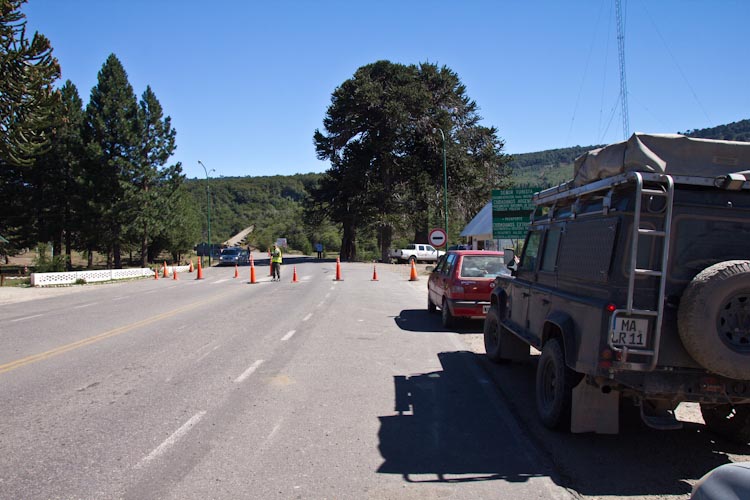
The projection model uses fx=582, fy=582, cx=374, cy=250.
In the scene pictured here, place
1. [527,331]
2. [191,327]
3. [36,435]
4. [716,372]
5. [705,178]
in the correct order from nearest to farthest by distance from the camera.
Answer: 1. [716,372]
2. [705,178]
3. [36,435]
4. [527,331]
5. [191,327]

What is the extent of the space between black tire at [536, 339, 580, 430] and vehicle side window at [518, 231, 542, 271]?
1.64m

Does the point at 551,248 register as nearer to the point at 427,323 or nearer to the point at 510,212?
the point at 427,323

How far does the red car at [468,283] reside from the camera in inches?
464

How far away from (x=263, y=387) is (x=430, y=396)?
209 centimetres

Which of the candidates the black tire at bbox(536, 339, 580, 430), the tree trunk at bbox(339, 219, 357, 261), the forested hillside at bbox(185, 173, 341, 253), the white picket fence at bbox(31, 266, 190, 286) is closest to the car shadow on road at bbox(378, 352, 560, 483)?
the black tire at bbox(536, 339, 580, 430)

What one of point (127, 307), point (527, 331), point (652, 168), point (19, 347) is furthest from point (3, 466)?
point (127, 307)

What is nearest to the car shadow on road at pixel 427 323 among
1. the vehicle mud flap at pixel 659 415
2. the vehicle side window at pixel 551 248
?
the vehicle side window at pixel 551 248

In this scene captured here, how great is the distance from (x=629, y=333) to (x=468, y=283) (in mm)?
7352

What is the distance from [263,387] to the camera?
7305 millimetres

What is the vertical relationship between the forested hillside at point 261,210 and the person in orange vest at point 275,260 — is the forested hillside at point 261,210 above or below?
above

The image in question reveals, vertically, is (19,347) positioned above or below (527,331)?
below

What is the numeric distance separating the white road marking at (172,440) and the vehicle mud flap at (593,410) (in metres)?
3.59

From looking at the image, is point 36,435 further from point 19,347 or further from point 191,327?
point 191,327

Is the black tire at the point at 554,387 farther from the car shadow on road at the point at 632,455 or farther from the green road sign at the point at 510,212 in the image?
the green road sign at the point at 510,212
